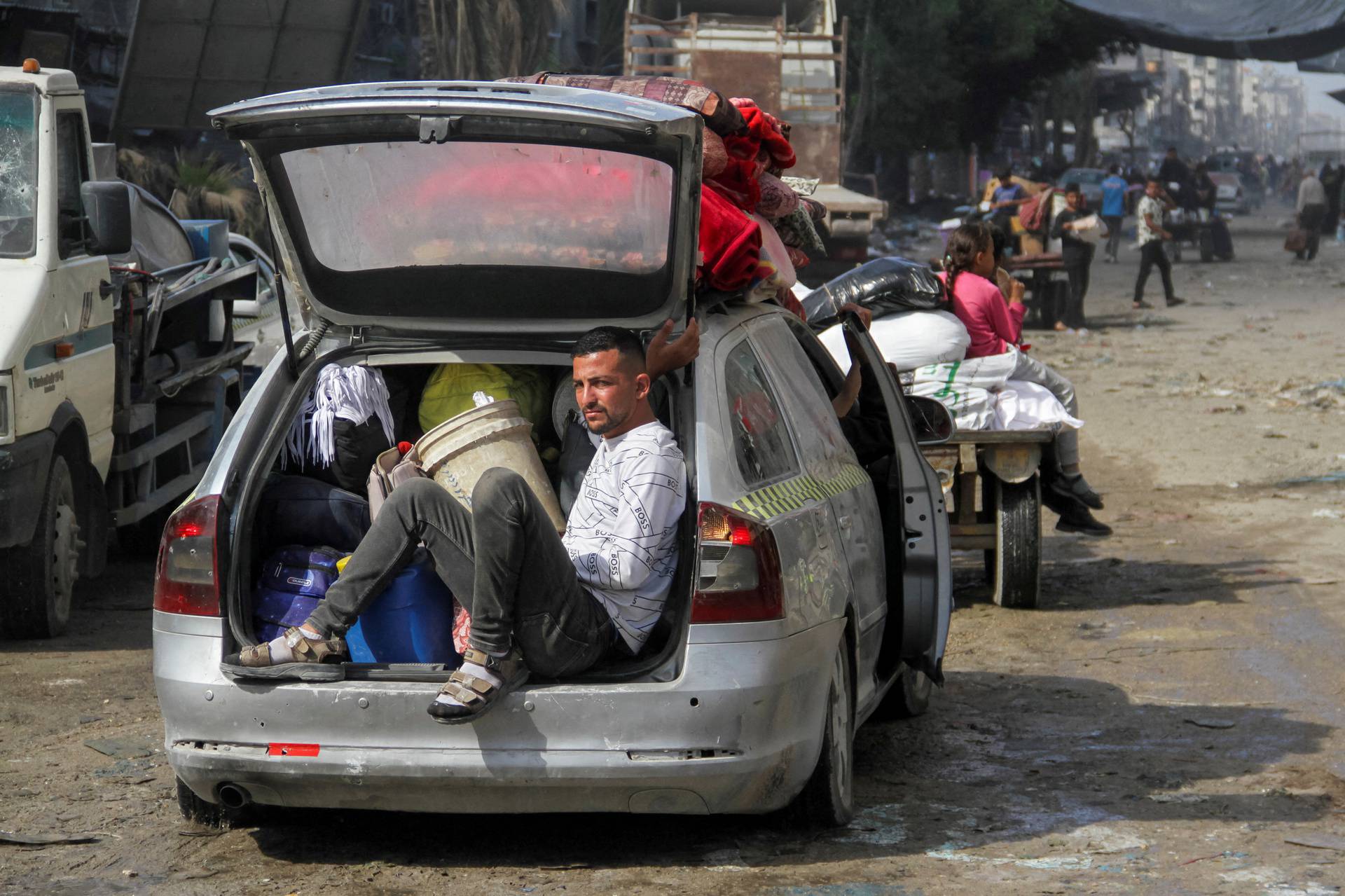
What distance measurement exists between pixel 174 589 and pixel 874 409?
262 cm

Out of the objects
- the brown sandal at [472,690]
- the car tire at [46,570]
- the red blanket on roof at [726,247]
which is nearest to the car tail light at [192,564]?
the brown sandal at [472,690]

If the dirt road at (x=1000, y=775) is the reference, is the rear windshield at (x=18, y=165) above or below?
above

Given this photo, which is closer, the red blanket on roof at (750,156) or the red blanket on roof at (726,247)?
the red blanket on roof at (726,247)

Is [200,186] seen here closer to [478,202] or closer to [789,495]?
[478,202]

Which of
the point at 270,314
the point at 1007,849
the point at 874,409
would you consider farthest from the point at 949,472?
the point at 270,314

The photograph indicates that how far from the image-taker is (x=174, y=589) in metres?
4.43

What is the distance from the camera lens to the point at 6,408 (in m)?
7.04

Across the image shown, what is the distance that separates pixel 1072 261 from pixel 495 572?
1918 centimetres

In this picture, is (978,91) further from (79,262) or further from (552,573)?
(552,573)

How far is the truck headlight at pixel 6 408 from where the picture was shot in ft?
23.0

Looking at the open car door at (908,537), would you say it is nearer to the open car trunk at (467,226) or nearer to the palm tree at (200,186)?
the open car trunk at (467,226)

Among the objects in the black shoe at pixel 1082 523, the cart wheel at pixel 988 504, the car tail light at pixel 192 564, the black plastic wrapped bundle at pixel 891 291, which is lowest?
the black shoe at pixel 1082 523

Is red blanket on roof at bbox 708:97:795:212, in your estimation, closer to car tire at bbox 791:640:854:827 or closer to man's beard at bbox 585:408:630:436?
man's beard at bbox 585:408:630:436

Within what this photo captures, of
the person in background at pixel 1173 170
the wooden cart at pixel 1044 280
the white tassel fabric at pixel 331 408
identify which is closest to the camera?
the white tassel fabric at pixel 331 408
